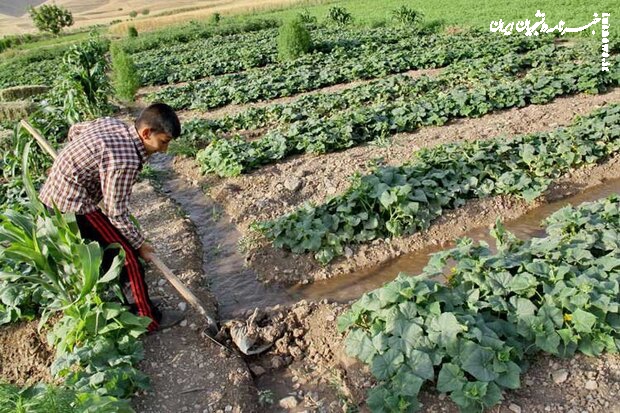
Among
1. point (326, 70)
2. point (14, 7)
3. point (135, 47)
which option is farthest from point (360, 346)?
point (14, 7)

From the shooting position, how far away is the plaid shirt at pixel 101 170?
10.9 feet

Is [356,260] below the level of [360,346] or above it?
below

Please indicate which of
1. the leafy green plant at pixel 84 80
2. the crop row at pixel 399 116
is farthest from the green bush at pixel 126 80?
the crop row at pixel 399 116

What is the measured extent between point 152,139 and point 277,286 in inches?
83.9

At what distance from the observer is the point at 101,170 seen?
131 inches

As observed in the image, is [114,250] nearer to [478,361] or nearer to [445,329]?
[445,329]

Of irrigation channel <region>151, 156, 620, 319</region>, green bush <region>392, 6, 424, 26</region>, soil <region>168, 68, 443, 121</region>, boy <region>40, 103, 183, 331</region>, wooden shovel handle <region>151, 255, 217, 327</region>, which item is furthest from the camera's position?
green bush <region>392, 6, 424, 26</region>

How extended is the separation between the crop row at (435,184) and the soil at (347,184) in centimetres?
13

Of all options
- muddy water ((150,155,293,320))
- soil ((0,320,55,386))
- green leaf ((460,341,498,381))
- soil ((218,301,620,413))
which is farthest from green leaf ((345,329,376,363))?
soil ((0,320,55,386))

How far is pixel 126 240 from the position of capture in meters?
3.73

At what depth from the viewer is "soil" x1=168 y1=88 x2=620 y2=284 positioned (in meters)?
5.11

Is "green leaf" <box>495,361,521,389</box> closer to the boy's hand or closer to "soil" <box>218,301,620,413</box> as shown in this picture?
"soil" <box>218,301,620,413</box>

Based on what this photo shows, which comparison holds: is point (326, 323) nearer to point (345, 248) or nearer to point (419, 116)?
point (345, 248)

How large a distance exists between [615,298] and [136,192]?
573 centimetres
